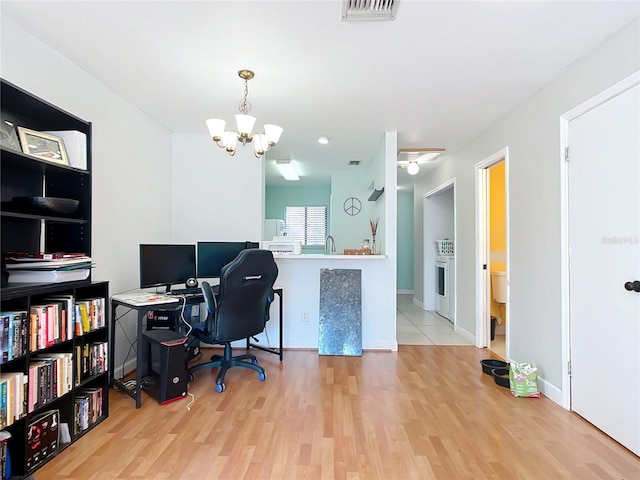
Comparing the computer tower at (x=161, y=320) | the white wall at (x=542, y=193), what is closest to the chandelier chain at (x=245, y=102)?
the computer tower at (x=161, y=320)

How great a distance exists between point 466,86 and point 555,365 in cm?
228

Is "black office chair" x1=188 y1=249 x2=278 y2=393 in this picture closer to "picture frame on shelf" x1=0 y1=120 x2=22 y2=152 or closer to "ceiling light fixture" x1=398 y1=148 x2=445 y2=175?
"picture frame on shelf" x1=0 y1=120 x2=22 y2=152

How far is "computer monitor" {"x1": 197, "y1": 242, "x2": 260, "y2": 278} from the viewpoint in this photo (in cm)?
342

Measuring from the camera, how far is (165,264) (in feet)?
9.98

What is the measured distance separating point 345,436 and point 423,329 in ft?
10.3

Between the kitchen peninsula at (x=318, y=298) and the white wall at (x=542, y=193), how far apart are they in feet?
4.04

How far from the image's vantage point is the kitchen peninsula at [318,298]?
3.86 metres

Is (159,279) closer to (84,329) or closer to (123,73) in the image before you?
(84,329)

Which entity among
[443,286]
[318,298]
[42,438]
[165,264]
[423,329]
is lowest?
[423,329]

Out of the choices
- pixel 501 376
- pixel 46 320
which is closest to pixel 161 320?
pixel 46 320

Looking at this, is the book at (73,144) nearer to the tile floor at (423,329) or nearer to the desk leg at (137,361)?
the desk leg at (137,361)

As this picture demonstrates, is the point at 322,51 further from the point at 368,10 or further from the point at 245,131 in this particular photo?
the point at 245,131

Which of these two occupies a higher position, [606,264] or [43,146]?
[43,146]

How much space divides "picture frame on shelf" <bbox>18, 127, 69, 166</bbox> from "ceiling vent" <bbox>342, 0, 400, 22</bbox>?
5.95 ft
